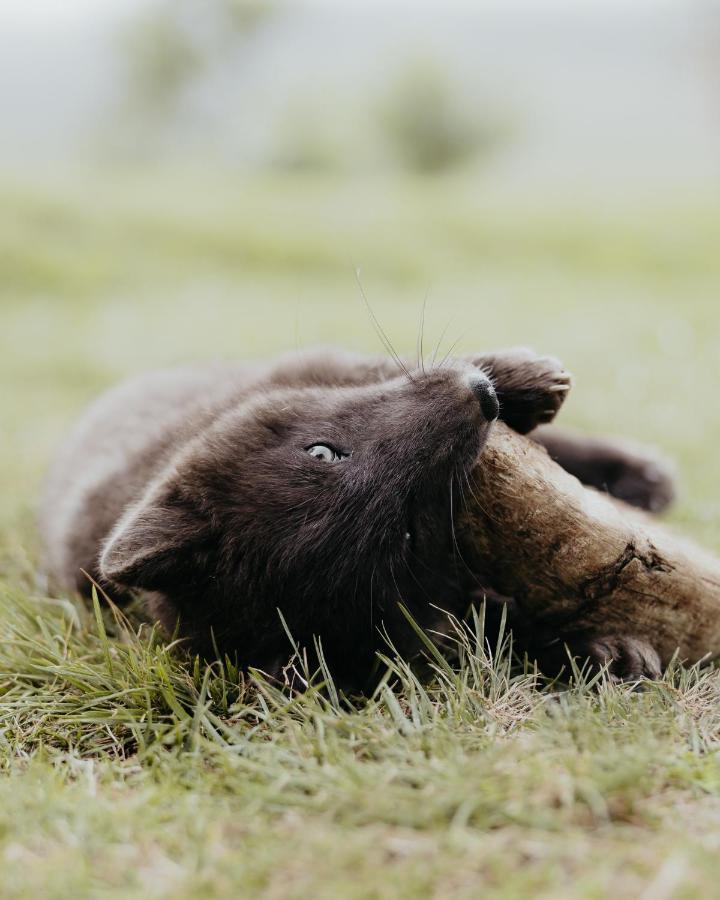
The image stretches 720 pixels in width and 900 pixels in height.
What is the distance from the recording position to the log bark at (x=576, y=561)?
2502 mm

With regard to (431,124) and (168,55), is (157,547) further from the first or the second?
(168,55)

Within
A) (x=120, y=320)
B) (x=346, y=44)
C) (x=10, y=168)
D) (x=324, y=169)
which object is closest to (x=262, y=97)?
(x=324, y=169)

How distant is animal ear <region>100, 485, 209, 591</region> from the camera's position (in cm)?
242

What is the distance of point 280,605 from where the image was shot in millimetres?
2473

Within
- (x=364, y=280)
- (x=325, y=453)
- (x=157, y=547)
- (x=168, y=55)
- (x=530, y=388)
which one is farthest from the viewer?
(x=168, y=55)

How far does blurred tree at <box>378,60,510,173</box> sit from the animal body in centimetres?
2860

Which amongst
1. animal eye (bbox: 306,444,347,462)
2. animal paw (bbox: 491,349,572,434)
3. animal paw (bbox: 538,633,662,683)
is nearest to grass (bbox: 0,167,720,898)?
animal paw (bbox: 538,633,662,683)

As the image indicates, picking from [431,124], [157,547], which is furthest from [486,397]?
[431,124]

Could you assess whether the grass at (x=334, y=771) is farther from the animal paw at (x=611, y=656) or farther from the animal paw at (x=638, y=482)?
the animal paw at (x=638, y=482)

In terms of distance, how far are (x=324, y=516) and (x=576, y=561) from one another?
739 mm

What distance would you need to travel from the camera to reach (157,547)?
2430 millimetres

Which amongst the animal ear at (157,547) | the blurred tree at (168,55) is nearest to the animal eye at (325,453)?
the animal ear at (157,547)

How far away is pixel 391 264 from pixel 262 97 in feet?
79.3

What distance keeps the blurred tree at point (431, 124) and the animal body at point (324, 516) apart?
2860 centimetres
